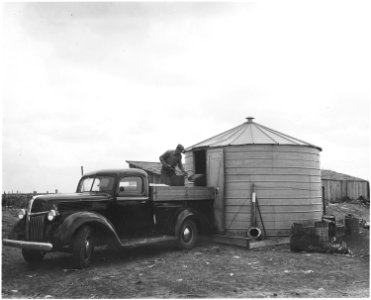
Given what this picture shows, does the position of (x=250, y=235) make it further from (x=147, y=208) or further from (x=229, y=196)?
(x=147, y=208)

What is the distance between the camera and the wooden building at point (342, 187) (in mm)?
26328

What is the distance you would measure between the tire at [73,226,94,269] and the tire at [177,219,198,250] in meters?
2.73

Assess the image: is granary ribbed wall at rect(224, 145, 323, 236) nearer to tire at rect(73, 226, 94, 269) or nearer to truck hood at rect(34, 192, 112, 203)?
truck hood at rect(34, 192, 112, 203)

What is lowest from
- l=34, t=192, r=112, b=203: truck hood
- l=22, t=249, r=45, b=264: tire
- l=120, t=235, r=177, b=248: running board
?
l=22, t=249, r=45, b=264: tire

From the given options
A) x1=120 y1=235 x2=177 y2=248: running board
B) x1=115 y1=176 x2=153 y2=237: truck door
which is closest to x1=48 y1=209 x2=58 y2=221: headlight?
x1=115 y1=176 x2=153 y2=237: truck door

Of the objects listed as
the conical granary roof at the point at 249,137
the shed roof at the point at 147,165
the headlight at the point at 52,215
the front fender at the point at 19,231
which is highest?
the conical granary roof at the point at 249,137

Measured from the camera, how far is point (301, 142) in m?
12.5

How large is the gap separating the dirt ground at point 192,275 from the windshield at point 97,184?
1579 mm

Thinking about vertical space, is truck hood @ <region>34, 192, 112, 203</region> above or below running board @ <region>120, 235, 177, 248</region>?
above

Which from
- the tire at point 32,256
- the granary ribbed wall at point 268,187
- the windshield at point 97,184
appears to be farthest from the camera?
the granary ribbed wall at point 268,187

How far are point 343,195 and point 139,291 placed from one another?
23.8 meters

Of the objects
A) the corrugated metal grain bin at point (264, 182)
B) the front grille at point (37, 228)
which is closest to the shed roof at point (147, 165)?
the corrugated metal grain bin at point (264, 182)

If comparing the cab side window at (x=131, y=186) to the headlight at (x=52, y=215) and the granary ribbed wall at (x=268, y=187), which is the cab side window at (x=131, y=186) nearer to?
the headlight at (x=52, y=215)

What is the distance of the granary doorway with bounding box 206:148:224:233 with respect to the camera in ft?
38.6
